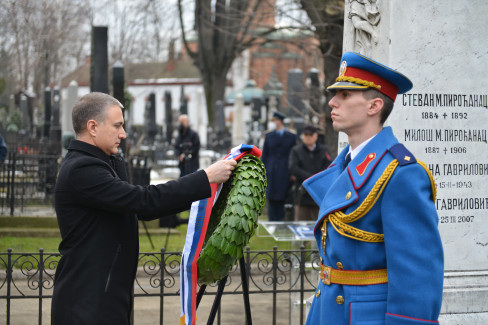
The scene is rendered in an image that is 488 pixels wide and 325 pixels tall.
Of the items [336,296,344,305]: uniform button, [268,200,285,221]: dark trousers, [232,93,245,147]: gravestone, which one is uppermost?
[232,93,245,147]: gravestone

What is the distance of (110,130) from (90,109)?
15cm

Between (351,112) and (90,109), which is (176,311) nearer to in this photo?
(90,109)

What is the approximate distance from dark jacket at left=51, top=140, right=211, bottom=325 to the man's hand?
0.03 metres

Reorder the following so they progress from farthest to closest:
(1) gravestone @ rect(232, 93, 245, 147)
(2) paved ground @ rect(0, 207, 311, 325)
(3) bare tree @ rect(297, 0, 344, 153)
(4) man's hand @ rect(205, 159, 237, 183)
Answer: (1) gravestone @ rect(232, 93, 245, 147)
(3) bare tree @ rect(297, 0, 344, 153)
(2) paved ground @ rect(0, 207, 311, 325)
(4) man's hand @ rect(205, 159, 237, 183)

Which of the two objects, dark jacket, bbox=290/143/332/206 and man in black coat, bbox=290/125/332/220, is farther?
dark jacket, bbox=290/143/332/206

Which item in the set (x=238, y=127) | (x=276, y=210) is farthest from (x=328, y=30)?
(x=238, y=127)

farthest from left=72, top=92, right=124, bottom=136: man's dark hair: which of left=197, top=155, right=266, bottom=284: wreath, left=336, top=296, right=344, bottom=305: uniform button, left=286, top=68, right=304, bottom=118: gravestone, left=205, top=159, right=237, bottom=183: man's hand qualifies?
left=286, top=68, right=304, bottom=118: gravestone

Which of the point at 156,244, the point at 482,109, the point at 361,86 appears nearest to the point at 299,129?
the point at 156,244

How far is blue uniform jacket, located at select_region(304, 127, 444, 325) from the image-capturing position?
305 centimetres

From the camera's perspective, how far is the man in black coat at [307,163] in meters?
11.0

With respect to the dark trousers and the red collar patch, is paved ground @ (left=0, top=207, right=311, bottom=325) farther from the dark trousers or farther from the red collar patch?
the red collar patch

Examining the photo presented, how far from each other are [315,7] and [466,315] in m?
9.52

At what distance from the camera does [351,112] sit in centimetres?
336

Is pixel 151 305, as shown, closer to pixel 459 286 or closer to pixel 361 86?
pixel 459 286
